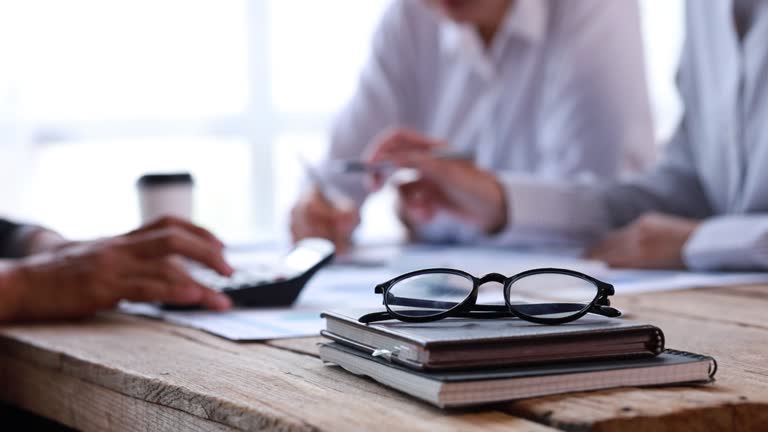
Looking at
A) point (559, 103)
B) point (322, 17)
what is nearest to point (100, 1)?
point (322, 17)

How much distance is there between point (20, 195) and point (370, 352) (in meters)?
3.53

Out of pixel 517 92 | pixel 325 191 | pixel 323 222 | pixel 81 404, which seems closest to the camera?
pixel 81 404

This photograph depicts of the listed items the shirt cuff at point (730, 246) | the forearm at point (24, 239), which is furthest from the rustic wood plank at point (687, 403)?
the forearm at point (24, 239)

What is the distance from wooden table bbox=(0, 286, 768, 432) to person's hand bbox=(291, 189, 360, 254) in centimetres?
78

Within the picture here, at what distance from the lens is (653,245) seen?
147cm

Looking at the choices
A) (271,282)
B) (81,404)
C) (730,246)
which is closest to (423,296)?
(81,404)

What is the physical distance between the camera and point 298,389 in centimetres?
68

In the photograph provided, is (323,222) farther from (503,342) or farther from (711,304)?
(503,342)

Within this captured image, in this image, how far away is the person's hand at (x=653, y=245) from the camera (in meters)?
1.46

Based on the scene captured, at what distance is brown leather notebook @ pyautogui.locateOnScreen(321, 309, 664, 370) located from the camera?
0.60 meters

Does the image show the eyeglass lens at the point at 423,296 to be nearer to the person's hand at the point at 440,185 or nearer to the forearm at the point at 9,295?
the forearm at the point at 9,295

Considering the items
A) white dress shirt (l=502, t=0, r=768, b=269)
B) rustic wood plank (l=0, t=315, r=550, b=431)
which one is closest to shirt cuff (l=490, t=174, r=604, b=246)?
white dress shirt (l=502, t=0, r=768, b=269)

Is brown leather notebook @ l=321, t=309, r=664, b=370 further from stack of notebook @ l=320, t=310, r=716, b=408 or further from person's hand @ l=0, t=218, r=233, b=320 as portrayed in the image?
person's hand @ l=0, t=218, r=233, b=320

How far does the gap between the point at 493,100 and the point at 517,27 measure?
175 millimetres
